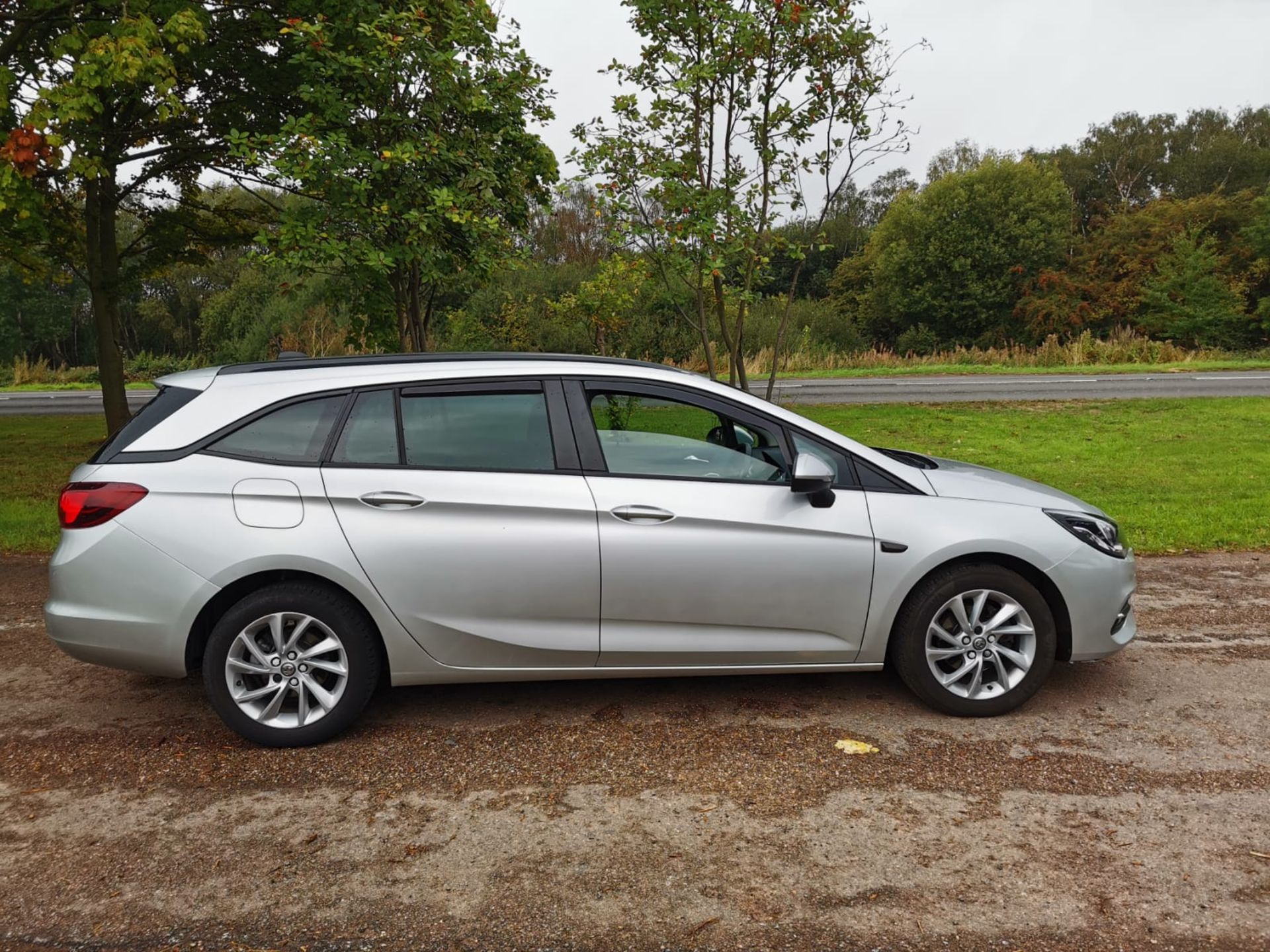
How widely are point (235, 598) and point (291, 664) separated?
0.38 meters

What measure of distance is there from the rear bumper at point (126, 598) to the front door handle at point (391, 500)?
73 centimetres

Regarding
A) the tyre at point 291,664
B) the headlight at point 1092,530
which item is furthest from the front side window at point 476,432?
the headlight at point 1092,530

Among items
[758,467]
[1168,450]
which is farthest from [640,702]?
[1168,450]

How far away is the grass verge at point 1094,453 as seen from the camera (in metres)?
8.35

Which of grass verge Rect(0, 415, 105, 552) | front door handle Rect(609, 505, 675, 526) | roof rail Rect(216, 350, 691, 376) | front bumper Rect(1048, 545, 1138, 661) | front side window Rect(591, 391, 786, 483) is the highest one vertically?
roof rail Rect(216, 350, 691, 376)

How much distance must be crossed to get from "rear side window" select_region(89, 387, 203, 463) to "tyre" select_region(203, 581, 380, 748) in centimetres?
89

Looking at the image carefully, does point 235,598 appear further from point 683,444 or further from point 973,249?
point 973,249

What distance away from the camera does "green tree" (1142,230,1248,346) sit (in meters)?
39.2

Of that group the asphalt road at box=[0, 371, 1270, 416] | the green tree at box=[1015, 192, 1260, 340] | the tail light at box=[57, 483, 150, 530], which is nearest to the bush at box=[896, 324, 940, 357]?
the green tree at box=[1015, 192, 1260, 340]

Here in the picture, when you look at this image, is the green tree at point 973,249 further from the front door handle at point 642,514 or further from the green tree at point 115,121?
the front door handle at point 642,514

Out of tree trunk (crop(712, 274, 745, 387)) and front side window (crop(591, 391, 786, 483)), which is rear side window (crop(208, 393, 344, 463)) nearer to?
front side window (crop(591, 391, 786, 483))

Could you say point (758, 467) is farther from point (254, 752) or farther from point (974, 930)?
point (254, 752)

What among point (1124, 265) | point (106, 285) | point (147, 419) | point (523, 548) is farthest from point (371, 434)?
point (1124, 265)

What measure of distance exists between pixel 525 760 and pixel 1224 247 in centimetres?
4968
